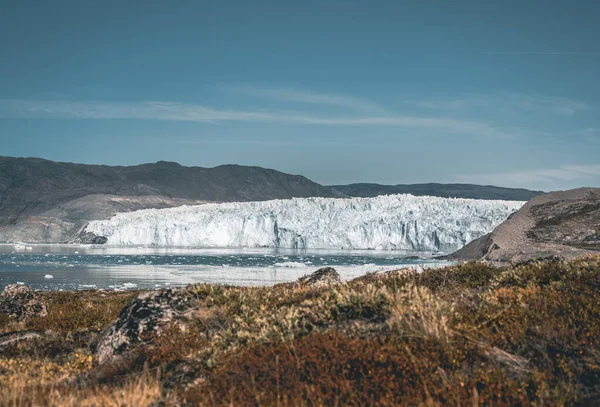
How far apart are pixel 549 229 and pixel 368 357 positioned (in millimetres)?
57252

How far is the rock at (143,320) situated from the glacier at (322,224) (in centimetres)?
8026

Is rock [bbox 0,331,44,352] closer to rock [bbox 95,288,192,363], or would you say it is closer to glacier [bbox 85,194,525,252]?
rock [bbox 95,288,192,363]

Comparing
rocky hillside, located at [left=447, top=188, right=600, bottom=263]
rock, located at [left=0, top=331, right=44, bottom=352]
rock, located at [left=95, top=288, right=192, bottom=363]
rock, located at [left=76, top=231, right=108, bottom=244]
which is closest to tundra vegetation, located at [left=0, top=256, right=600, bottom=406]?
rock, located at [left=95, top=288, right=192, bottom=363]

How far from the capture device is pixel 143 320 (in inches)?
364

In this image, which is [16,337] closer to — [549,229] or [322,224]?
[549,229]

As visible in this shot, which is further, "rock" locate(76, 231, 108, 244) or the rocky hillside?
"rock" locate(76, 231, 108, 244)

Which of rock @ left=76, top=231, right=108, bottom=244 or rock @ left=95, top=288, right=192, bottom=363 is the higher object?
rock @ left=95, top=288, right=192, bottom=363

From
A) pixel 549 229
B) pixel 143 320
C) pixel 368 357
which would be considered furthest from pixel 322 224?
pixel 368 357

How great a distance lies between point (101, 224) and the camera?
4289 inches

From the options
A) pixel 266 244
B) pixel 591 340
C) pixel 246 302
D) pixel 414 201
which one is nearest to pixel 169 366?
pixel 246 302

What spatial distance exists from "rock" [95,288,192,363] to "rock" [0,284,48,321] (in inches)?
330

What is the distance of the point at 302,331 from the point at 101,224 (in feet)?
361

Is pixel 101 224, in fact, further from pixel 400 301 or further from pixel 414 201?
pixel 400 301

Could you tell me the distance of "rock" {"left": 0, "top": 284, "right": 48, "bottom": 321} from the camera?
53.6 ft
